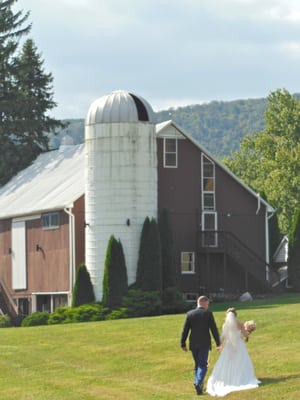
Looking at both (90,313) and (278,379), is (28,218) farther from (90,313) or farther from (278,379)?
(278,379)

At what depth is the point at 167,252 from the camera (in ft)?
162

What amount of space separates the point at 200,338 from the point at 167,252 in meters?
26.4

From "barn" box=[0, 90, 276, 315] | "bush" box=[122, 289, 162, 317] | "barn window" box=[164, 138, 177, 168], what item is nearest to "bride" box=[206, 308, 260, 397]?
"bush" box=[122, 289, 162, 317]

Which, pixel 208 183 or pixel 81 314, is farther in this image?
pixel 208 183

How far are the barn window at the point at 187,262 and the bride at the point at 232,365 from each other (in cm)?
2927

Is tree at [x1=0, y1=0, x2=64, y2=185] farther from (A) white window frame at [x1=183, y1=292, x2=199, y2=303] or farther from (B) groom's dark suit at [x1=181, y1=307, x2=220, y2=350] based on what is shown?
(B) groom's dark suit at [x1=181, y1=307, x2=220, y2=350]

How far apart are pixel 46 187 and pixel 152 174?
9.96 metres

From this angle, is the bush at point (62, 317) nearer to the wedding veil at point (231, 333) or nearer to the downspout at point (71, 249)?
the downspout at point (71, 249)

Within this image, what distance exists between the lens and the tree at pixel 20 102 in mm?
69125

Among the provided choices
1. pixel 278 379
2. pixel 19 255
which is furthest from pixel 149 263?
pixel 278 379

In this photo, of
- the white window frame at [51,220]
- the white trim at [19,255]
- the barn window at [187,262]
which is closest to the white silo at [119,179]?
the white window frame at [51,220]

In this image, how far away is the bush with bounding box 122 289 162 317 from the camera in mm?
45469

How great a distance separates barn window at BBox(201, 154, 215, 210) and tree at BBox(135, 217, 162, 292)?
256 inches

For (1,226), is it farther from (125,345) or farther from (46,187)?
(125,345)
